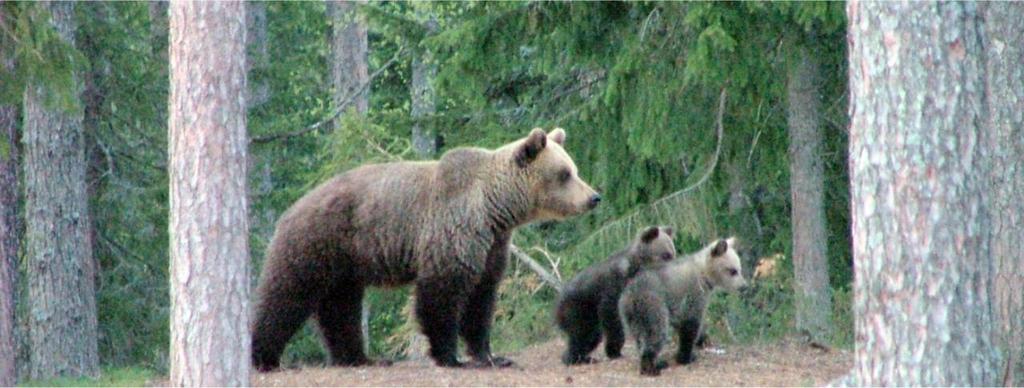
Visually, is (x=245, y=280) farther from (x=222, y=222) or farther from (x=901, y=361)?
(x=901, y=361)

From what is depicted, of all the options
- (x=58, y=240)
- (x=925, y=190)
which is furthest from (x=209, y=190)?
(x=58, y=240)

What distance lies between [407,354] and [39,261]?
17.8 ft

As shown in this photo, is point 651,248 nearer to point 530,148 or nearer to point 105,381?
point 530,148

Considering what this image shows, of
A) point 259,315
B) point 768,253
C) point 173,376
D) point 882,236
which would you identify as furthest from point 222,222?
point 768,253

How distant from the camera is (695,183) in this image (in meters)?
15.7

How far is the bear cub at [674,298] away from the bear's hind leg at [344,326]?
198 centimetres

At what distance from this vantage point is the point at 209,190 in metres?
9.27

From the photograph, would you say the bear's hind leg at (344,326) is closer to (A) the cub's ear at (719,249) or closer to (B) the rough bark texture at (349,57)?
(A) the cub's ear at (719,249)

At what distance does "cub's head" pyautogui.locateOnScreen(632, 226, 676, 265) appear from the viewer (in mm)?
11258

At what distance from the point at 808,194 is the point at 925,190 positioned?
826 cm

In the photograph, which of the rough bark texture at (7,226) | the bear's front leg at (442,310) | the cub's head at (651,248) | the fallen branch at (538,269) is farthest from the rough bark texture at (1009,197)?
the rough bark texture at (7,226)

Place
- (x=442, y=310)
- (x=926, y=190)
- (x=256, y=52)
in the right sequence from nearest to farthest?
(x=926, y=190) < (x=442, y=310) < (x=256, y=52)

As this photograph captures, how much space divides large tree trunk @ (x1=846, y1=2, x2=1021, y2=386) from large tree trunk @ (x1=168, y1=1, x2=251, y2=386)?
4.09 meters

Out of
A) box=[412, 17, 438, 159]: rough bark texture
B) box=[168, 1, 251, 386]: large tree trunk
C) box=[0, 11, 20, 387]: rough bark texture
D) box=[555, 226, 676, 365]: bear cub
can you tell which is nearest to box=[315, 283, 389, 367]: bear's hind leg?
box=[555, 226, 676, 365]: bear cub
